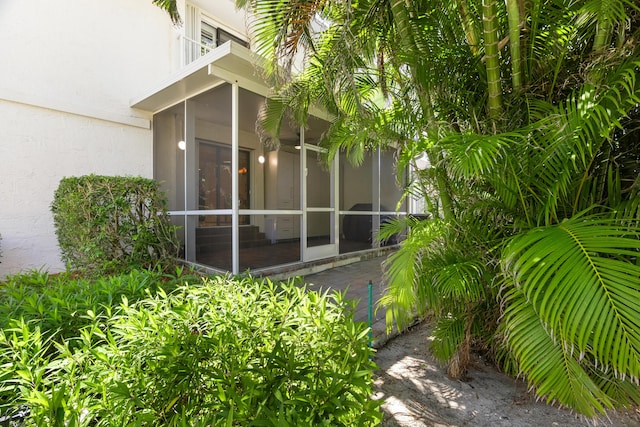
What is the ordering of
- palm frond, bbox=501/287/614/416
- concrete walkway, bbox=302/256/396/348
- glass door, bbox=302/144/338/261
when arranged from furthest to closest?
1. glass door, bbox=302/144/338/261
2. concrete walkway, bbox=302/256/396/348
3. palm frond, bbox=501/287/614/416

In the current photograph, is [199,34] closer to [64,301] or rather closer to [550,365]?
[64,301]

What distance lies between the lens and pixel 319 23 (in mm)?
2635

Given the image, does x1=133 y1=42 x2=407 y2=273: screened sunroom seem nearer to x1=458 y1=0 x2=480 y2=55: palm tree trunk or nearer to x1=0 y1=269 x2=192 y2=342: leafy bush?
x1=0 y1=269 x2=192 y2=342: leafy bush

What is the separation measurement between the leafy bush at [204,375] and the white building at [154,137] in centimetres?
286

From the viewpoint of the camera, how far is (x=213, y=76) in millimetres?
4117

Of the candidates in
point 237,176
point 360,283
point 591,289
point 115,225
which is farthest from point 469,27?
point 115,225

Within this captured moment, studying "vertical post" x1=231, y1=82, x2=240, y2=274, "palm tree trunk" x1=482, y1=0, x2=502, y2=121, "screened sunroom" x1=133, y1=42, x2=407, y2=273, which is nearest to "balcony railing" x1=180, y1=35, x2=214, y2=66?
"screened sunroom" x1=133, y1=42, x2=407, y2=273

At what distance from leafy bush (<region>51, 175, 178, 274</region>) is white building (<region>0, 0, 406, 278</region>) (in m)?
0.82

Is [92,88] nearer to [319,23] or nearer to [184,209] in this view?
[184,209]

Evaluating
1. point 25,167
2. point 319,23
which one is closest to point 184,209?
point 25,167

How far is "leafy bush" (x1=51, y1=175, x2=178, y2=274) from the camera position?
370 cm

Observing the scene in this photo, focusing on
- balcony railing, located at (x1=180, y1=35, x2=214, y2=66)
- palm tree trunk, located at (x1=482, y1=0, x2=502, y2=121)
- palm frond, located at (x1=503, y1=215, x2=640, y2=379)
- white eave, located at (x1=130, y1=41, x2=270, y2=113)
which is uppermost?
balcony railing, located at (x1=180, y1=35, x2=214, y2=66)

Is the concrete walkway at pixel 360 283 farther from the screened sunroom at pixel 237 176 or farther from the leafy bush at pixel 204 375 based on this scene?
the leafy bush at pixel 204 375

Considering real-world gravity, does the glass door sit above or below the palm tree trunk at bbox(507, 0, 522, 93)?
below
